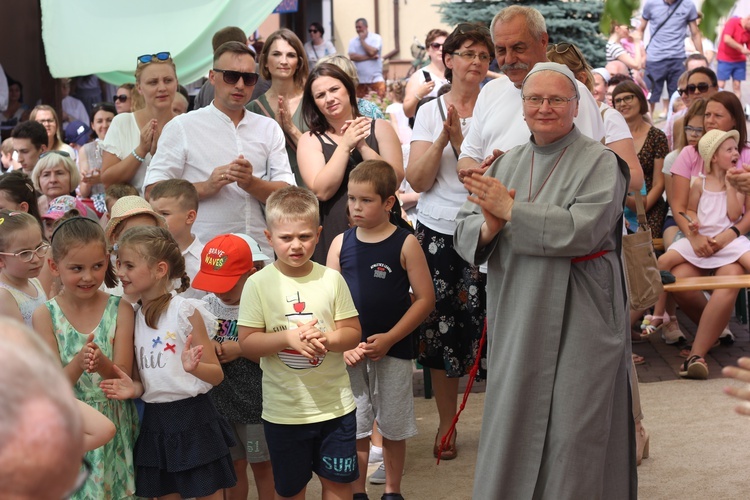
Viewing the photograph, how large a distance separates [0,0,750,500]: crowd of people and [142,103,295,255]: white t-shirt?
1 cm

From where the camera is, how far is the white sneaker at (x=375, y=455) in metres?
6.00

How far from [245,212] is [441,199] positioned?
113cm

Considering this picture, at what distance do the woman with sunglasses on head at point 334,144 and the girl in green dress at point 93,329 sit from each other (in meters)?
1.58

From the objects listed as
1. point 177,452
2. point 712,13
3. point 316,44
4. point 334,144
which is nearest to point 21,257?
point 177,452

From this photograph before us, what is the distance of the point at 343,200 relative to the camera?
18.9 ft

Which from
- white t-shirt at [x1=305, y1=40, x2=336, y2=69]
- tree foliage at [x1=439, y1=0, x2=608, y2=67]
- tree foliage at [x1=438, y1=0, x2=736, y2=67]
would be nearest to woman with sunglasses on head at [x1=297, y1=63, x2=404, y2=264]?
tree foliage at [x1=438, y1=0, x2=736, y2=67]

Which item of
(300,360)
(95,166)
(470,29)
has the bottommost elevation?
(300,360)

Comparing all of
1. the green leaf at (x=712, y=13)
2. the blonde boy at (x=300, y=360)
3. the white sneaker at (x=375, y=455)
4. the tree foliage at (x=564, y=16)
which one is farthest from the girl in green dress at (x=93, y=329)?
the tree foliage at (x=564, y=16)

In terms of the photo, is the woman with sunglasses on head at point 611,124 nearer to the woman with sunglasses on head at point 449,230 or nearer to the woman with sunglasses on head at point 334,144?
the woman with sunglasses on head at point 449,230

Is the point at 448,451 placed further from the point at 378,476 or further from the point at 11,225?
the point at 11,225

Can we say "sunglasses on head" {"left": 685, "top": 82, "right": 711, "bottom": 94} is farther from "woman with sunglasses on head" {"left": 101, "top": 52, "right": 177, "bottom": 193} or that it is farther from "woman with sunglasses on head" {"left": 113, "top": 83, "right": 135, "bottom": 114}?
"woman with sunglasses on head" {"left": 101, "top": 52, "right": 177, "bottom": 193}

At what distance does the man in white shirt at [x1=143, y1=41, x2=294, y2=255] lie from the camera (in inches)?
225

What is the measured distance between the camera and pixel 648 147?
29.6ft

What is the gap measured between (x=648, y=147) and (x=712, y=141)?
106cm
